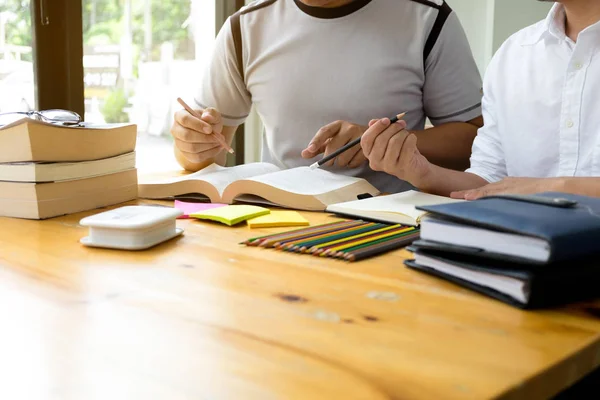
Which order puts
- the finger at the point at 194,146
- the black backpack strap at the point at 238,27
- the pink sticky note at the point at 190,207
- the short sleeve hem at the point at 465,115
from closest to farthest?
the pink sticky note at the point at 190,207 → the finger at the point at 194,146 → the short sleeve hem at the point at 465,115 → the black backpack strap at the point at 238,27

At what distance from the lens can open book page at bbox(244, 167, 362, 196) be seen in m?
1.20

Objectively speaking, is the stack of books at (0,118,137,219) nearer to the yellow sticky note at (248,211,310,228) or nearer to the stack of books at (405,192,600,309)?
the yellow sticky note at (248,211,310,228)

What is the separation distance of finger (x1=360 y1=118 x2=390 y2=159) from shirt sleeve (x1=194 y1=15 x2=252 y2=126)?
646 millimetres

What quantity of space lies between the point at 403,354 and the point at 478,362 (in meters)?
0.06

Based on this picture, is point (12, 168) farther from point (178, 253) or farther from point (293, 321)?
point (293, 321)

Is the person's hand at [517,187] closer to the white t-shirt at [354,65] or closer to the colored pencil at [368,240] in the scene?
the colored pencil at [368,240]

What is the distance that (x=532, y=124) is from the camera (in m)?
1.35

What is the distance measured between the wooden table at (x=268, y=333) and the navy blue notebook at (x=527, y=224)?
0.19 feet

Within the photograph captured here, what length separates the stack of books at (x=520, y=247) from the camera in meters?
0.62

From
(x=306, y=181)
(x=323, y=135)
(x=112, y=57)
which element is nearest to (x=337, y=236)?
(x=306, y=181)

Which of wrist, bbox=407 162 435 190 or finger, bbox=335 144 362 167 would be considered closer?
wrist, bbox=407 162 435 190

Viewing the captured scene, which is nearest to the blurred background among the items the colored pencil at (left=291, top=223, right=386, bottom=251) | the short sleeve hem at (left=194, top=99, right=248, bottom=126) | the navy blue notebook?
the short sleeve hem at (left=194, top=99, right=248, bottom=126)

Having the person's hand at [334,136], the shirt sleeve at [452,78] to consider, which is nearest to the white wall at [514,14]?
the shirt sleeve at [452,78]

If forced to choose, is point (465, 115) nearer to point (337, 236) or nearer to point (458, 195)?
point (458, 195)
